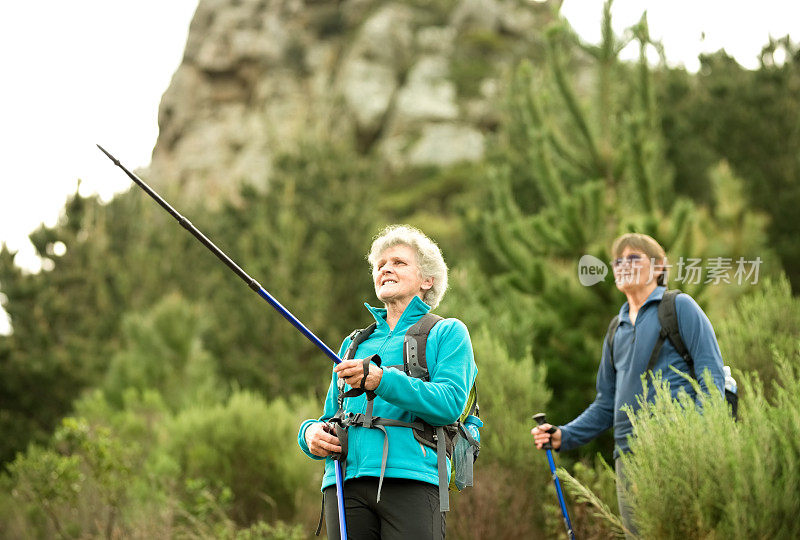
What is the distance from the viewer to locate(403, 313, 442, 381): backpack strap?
2.96 m

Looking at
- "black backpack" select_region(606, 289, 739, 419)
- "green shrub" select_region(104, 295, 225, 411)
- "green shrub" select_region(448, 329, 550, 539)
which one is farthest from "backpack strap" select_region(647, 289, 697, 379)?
"green shrub" select_region(104, 295, 225, 411)

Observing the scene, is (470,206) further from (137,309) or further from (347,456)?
(347,456)

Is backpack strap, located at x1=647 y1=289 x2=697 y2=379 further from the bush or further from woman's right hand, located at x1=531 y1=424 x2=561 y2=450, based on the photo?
woman's right hand, located at x1=531 y1=424 x2=561 y2=450

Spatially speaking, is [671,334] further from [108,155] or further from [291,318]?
[108,155]

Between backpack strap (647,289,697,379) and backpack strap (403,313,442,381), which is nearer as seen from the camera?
backpack strap (403,313,442,381)

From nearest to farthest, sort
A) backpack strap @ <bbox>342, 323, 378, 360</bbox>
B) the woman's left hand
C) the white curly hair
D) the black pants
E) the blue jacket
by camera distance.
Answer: the woman's left hand, the black pants, backpack strap @ <bbox>342, 323, 378, 360</bbox>, the white curly hair, the blue jacket

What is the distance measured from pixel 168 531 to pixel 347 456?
4640 mm

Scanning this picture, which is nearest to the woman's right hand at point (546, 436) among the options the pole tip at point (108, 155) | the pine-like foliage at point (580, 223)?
the pole tip at point (108, 155)

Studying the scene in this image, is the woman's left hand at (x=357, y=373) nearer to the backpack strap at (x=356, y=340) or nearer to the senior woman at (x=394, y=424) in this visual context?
the senior woman at (x=394, y=424)

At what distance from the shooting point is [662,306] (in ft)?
13.3

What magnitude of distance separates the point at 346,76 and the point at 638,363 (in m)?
58.3

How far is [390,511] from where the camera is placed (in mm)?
2857

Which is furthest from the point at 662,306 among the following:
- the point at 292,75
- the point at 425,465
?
the point at 292,75

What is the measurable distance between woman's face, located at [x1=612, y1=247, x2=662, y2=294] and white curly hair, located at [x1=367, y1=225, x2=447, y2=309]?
1260 millimetres
